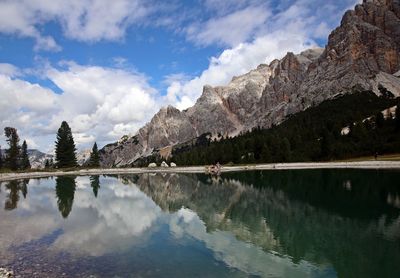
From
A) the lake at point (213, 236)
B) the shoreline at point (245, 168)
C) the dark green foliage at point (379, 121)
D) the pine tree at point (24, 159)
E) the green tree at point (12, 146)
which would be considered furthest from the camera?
the pine tree at point (24, 159)

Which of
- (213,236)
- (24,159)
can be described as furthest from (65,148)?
(213,236)

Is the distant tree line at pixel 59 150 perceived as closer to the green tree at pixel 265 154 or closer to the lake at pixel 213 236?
the green tree at pixel 265 154

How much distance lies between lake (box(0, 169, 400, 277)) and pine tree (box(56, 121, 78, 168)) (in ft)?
294

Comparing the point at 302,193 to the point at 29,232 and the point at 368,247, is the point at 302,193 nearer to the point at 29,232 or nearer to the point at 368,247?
the point at 368,247

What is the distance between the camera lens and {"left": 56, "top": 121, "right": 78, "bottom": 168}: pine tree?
138 m

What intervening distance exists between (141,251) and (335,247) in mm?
13003

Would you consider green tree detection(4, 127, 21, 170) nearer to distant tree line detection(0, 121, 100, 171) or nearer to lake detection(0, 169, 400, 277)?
Answer: distant tree line detection(0, 121, 100, 171)

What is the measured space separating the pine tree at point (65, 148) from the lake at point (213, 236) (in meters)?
89.6

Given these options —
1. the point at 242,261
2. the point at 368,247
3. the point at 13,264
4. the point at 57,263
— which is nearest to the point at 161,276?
the point at 242,261

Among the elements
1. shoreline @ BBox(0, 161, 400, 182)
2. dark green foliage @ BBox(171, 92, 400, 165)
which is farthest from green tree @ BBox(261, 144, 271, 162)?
shoreline @ BBox(0, 161, 400, 182)

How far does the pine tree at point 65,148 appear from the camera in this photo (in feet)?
452

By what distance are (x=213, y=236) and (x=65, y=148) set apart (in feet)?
394

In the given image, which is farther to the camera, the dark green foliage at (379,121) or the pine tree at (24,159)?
the pine tree at (24,159)

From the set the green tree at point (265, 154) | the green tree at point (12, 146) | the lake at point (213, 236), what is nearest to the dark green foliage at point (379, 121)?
the green tree at point (265, 154)
